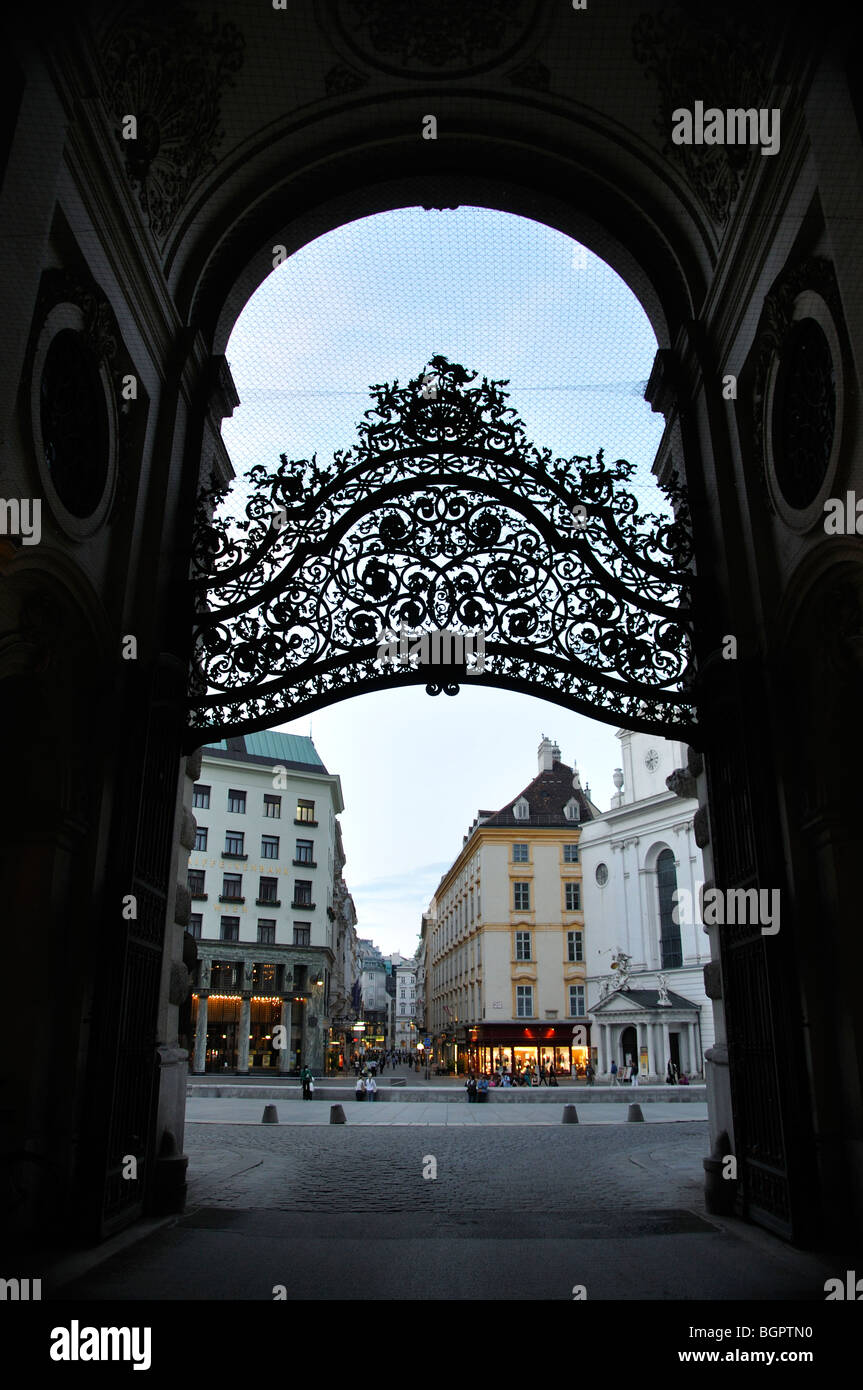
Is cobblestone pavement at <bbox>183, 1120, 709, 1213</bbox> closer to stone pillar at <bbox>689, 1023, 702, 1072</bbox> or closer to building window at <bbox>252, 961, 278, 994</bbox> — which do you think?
stone pillar at <bbox>689, 1023, 702, 1072</bbox>

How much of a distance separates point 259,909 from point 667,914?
18.7 meters

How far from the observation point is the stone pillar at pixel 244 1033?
131 feet

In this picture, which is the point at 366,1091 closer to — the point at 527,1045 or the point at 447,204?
the point at 447,204

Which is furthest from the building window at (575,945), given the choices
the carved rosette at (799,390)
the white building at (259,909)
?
the carved rosette at (799,390)

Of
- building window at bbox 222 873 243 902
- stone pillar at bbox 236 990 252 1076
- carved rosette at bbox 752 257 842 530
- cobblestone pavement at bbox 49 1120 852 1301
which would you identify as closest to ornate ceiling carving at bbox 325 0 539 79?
carved rosette at bbox 752 257 842 530

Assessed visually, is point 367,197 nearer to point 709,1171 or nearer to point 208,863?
point 709,1171

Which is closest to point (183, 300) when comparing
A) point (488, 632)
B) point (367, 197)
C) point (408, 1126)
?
point (367, 197)

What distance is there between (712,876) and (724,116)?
5.65 meters

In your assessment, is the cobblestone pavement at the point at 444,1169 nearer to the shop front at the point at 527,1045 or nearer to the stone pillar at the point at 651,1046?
the stone pillar at the point at 651,1046

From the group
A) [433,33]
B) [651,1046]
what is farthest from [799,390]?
[651,1046]

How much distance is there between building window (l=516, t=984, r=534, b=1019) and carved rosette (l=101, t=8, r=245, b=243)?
44.6m

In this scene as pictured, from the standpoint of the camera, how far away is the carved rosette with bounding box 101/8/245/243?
6.59 m
